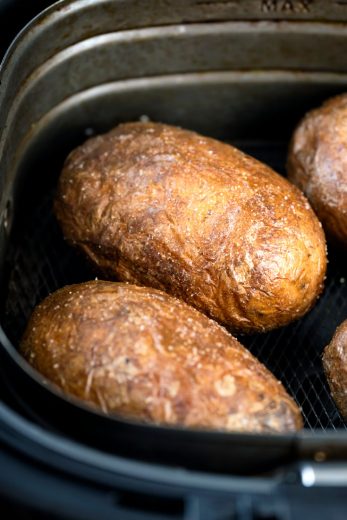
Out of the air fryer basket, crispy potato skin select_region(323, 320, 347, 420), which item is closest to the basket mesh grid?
the air fryer basket

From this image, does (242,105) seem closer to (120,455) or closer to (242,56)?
(242,56)

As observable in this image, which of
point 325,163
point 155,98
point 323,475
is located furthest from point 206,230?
point 323,475

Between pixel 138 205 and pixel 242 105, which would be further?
pixel 242 105

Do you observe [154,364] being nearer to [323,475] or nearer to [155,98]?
[323,475]

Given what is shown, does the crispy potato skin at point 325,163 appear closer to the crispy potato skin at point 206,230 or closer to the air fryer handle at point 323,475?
the crispy potato skin at point 206,230

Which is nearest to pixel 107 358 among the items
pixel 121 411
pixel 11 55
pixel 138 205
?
pixel 121 411

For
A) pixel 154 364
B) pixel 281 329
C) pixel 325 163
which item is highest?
pixel 154 364

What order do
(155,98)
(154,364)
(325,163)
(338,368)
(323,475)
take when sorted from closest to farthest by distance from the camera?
(323,475) < (154,364) < (338,368) < (325,163) < (155,98)

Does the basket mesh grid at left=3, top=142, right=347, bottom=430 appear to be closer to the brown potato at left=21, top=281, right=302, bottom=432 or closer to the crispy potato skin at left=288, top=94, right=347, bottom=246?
the crispy potato skin at left=288, top=94, right=347, bottom=246
